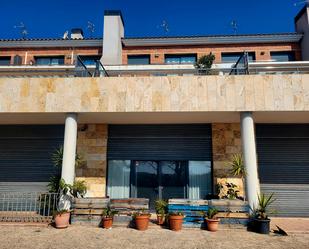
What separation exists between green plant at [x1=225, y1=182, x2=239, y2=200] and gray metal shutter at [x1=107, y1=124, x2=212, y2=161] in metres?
1.71

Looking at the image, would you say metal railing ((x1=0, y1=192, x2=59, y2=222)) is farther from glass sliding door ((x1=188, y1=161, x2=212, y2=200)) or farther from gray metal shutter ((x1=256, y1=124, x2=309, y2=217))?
gray metal shutter ((x1=256, y1=124, x2=309, y2=217))

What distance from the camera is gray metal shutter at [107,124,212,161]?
1394 cm

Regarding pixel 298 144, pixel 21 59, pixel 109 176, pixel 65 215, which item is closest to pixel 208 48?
pixel 298 144

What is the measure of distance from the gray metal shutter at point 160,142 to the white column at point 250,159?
2.74m

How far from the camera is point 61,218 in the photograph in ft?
33.9

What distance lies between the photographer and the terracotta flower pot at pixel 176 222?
33.5 feet

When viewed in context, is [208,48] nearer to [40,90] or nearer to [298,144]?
[298,144]

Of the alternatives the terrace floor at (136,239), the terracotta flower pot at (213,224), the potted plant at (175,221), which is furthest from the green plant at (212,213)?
the potted plant at (175,221)

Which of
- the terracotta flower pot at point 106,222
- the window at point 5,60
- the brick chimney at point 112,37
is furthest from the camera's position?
the window at point 5,60

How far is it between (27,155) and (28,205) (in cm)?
257

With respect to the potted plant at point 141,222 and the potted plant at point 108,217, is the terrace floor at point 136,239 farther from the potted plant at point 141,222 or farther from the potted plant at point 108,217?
the potted plant at point 108,217

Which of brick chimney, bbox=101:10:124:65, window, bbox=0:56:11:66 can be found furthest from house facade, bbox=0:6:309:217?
window, bbox=0:56:11:66

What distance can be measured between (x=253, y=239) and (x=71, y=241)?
5.97m

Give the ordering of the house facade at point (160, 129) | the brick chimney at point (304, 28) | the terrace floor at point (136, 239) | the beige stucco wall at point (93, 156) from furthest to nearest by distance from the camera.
Result: the brick chimney at point (304, 28), the beige stucco wall at point (93, 156), the house facade at point (160, 129), the terrace floor at point (136, 239)
